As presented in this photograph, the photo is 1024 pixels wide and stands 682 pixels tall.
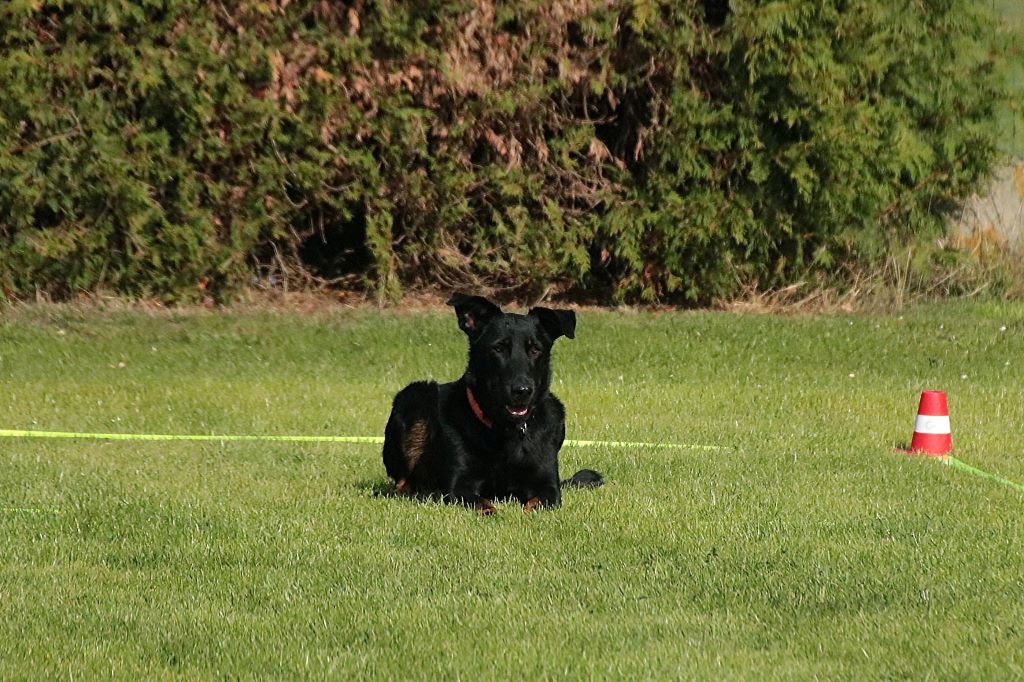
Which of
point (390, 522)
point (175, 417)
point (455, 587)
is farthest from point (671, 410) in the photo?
point (455, 587)

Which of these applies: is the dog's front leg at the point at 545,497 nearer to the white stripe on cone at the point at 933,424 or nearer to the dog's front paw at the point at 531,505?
the dog's front paw at the point at 531,505

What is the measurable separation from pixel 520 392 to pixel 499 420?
0.36 meters

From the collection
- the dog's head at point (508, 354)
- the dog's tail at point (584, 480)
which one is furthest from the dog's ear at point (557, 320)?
the dog's tail at point (584, 480)

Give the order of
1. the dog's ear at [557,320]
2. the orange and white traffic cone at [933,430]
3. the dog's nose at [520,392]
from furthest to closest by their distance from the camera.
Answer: the orange and white traffic cone at [933,430] < the dog's ear at [557,320] < the dog's nose at [520,392]

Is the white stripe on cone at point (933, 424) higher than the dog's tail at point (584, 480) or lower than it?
higher

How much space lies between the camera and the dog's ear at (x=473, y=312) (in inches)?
314

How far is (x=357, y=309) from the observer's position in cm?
1755

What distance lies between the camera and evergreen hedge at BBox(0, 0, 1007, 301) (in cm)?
1616

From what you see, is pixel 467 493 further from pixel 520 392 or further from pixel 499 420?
pixel 520 392

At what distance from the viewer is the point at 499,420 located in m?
7.96

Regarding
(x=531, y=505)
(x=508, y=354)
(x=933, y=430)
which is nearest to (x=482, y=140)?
(x=933, y=430)

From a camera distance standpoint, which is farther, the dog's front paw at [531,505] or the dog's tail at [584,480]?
the dog's tail at [584,480]

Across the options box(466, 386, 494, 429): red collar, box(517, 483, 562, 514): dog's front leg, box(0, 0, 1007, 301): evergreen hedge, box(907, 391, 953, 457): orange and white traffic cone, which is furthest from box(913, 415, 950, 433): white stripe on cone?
box(0, 0, 1007, 301): evergreen hedge

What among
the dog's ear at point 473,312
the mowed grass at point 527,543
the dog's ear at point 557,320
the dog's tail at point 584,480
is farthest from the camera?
the dog's tail at point 584,480
